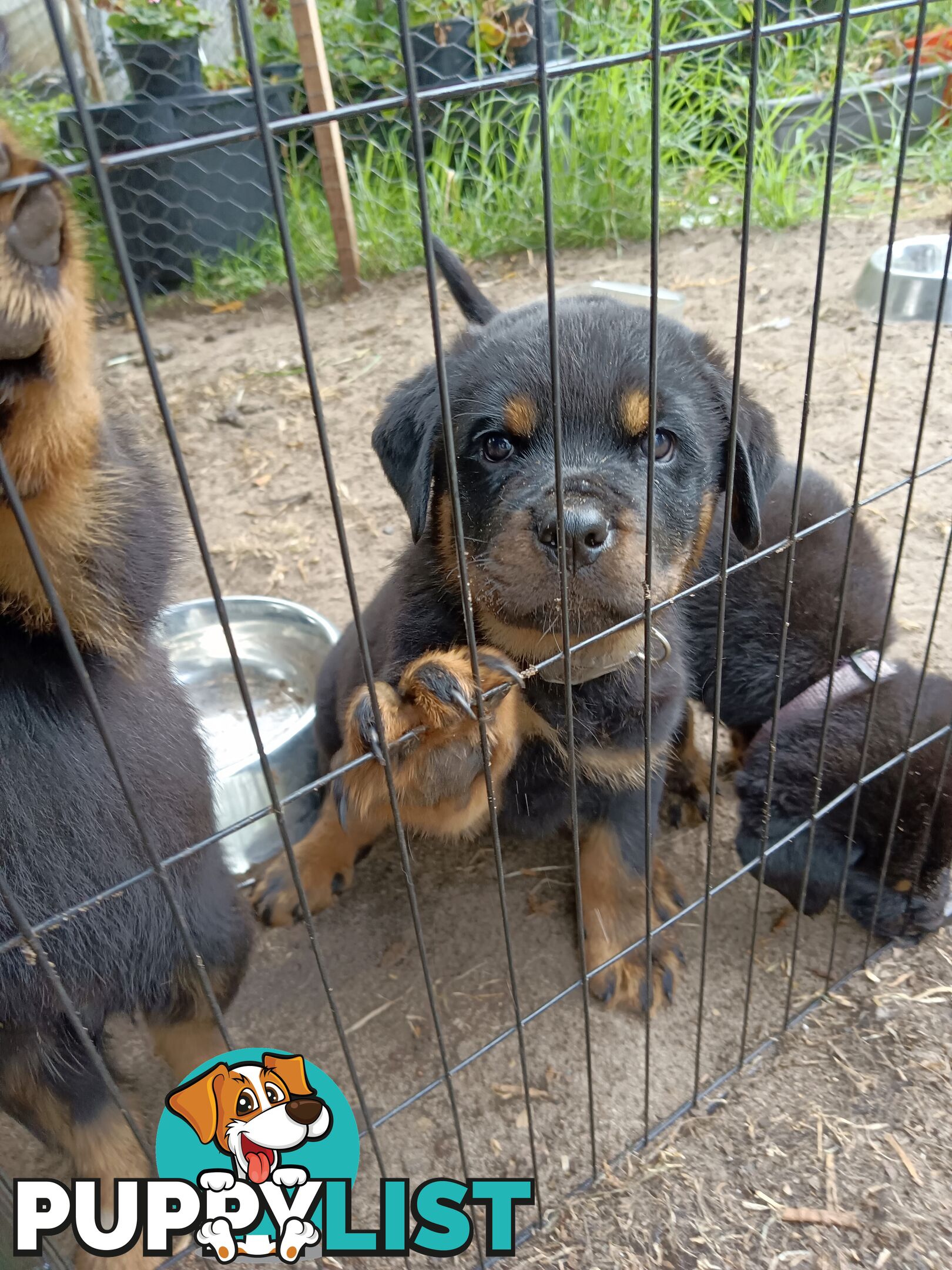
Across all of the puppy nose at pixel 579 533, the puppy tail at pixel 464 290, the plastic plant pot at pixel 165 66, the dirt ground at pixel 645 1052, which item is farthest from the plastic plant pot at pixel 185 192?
the puppy nose at pixel 579 533

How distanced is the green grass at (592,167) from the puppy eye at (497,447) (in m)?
4.07

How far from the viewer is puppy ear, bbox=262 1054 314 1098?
4.55 feet

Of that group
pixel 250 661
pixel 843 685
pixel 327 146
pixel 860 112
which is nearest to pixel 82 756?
pixel 843 685

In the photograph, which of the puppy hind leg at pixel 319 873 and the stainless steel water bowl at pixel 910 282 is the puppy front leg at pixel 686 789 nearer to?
the puppy hind leg at pixel 319 873

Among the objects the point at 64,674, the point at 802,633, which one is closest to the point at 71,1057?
the point at 64,674

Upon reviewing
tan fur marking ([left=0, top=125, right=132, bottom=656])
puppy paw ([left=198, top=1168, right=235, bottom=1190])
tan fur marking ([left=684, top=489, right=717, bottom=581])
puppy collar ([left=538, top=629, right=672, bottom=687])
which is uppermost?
tan fur marking ([left=0, top=125, right=132, bottom=656])

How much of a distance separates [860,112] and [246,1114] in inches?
286

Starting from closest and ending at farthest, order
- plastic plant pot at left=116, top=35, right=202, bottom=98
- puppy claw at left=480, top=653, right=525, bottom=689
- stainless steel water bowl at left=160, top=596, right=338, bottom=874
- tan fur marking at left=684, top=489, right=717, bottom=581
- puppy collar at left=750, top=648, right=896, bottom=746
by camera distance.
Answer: puppy claw at left=480, top=653, right=525, bottom=689 → tan fur marking at left=684, top=489, right=717, bottom=581 → puppy collar at left=750, top=648, right=896, bottom=746 → stainless steel water bowl at left=160, top=596, right=338, bottom=874 → plastic plant pot at left=116, top=35, right=202, bottom=98

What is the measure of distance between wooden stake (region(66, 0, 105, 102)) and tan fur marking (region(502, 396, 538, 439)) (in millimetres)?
5206

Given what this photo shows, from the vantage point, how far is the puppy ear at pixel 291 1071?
1.39m

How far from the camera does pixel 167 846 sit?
5.16ft

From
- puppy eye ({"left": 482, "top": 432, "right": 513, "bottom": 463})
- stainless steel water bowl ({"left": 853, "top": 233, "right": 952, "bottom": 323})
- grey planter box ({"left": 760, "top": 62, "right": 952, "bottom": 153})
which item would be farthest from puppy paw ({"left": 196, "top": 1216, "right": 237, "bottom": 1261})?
grey planter box ({"left": 760, "top": 62, "right": 952, "bottom": 153})

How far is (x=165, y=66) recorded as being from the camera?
242 inches

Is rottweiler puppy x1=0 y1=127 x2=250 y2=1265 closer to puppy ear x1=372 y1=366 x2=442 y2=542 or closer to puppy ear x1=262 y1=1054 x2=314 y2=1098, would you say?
puppy ear x1=262 y1=1054 x2=314 y2=1098
